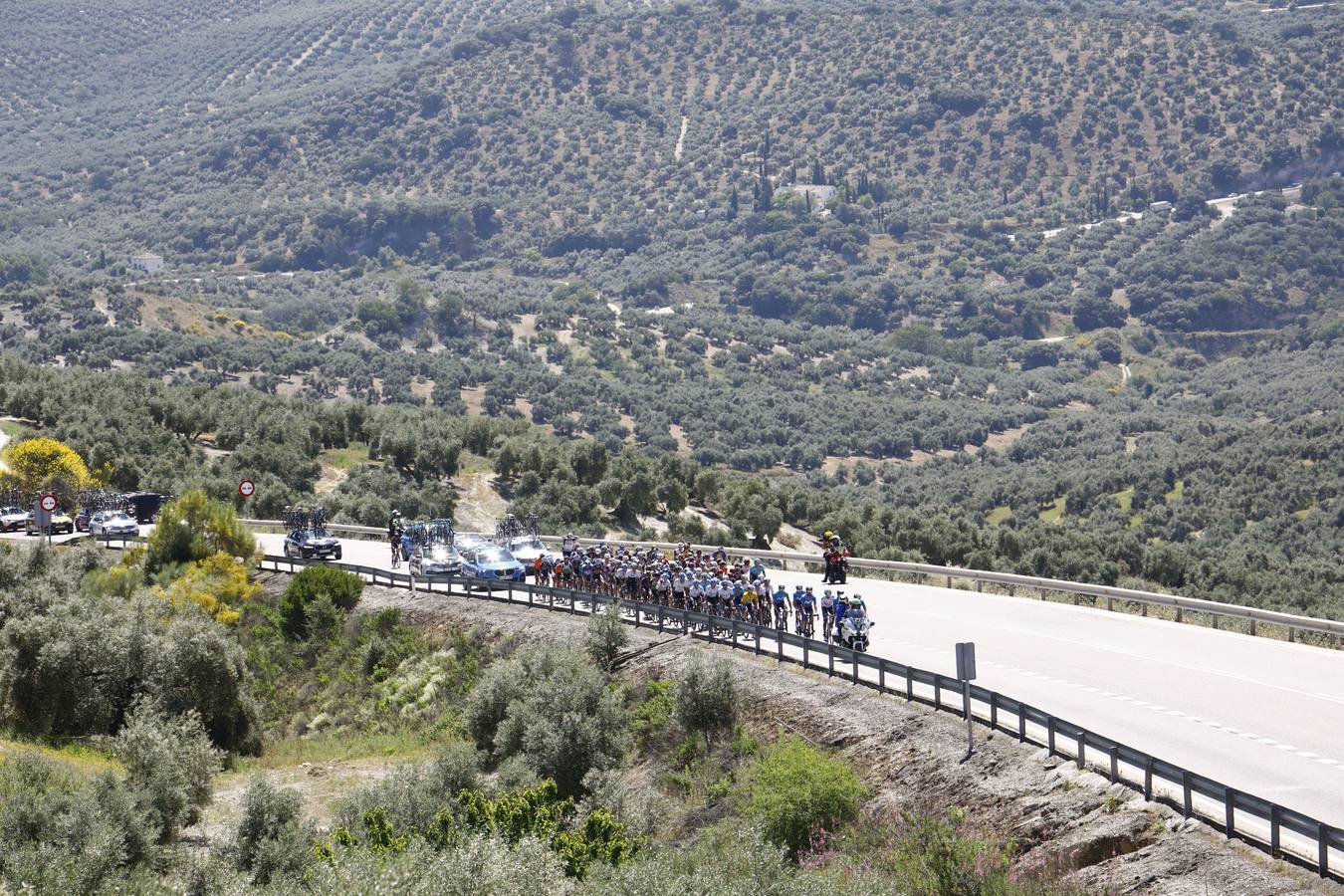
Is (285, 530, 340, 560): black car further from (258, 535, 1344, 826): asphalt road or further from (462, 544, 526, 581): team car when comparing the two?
(258, 535, 1344, 826): asphalt road

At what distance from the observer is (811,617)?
3067 cm

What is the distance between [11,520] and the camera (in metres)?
55.2

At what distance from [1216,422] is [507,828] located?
112 metres

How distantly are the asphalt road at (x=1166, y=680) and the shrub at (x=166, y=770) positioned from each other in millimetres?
12142

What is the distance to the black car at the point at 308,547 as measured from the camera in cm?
4744

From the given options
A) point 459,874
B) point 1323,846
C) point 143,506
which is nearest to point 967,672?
point 1323,846

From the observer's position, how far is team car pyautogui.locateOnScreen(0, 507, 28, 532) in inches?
2169

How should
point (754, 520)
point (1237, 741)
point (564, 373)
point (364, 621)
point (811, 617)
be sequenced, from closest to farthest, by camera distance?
point (1237, 741) → point (811, 617) → point (364, 621) → point (754, 520) → point (564, 373)

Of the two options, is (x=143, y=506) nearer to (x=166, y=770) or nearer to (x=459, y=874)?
(x=166, y=770)

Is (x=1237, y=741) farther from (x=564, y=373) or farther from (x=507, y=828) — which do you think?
(x=564, y=373)

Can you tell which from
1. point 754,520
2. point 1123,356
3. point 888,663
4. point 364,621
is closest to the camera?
point 888,663

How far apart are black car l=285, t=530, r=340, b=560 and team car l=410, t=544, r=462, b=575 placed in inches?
186

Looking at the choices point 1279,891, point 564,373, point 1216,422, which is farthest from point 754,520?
point 564,373

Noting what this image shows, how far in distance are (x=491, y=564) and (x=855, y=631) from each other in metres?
15.6
